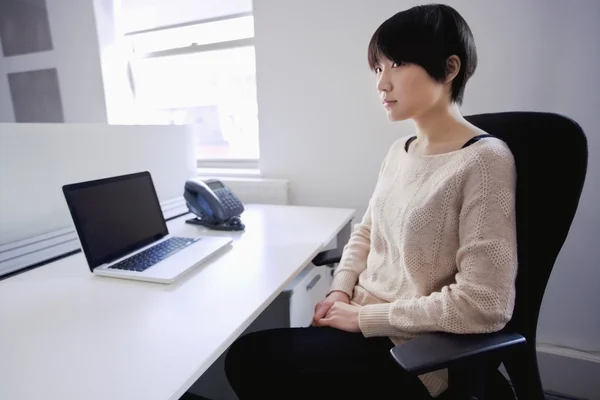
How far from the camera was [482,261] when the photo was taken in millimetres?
670

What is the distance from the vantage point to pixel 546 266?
2.28 ft

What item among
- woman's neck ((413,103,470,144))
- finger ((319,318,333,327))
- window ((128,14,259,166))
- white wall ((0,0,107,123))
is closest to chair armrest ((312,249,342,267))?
finger ((319,318,333,327))

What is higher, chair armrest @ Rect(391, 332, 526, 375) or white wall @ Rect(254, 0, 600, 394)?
white wall @ Rect(254, 0, 600, 394)

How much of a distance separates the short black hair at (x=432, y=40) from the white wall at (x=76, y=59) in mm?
2095

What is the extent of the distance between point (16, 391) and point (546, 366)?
74.7 inches

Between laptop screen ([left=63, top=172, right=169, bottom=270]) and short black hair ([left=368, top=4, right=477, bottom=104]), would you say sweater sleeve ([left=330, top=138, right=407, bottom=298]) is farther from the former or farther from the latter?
laptop screen ([left=63, top=172, right=169, bottom=270])

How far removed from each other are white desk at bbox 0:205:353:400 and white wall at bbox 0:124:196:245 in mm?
167

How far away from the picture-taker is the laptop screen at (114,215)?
36.2 inches

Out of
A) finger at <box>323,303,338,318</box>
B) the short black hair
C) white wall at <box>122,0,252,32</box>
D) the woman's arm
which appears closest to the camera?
the short black hair

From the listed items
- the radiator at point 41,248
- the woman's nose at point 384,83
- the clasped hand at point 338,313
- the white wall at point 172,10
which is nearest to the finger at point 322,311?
the clasped hand at point 338,313

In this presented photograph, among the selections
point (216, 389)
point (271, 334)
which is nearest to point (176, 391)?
point (271, 334)

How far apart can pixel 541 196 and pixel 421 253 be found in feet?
0.86

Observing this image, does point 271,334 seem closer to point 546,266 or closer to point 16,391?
point 16,391

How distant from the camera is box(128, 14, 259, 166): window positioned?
208 centimetres
